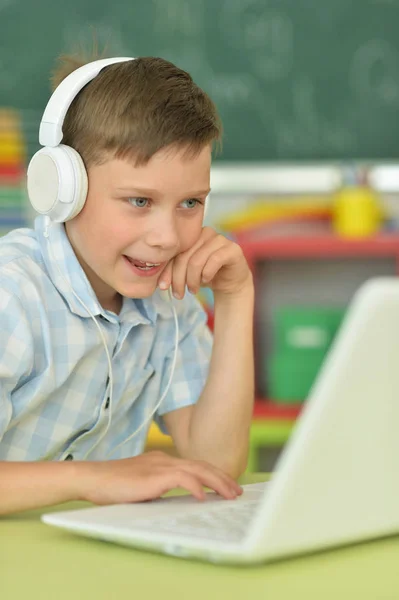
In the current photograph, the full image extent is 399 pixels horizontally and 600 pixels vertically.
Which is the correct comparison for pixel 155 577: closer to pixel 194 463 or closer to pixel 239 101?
pixel 194 463

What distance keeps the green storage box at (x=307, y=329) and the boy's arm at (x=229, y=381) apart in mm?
1452

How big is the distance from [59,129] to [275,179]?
73.5 inches

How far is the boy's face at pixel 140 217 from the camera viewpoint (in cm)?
115

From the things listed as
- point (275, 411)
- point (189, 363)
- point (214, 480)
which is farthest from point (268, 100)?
point (214, 480)

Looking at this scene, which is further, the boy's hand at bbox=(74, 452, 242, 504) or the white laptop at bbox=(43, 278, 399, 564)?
the boy's hand at bbox=(74, 452, 242, 504)

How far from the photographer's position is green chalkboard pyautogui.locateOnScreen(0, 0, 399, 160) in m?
2.95

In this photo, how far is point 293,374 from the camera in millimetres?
2824

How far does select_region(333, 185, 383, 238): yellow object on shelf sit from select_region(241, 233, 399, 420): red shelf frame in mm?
39

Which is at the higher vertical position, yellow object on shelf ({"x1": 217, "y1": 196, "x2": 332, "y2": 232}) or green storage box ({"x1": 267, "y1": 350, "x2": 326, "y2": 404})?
yellow object on shelf ({"x1": 217, "y1": 196, "x2": 332, "y2": 232})

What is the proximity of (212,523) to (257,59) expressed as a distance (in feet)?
7.97

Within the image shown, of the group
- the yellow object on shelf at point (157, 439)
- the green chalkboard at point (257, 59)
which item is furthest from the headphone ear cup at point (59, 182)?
the green chalkboard at point (257, 59)

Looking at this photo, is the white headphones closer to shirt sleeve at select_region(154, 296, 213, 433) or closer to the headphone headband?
the headphone headband

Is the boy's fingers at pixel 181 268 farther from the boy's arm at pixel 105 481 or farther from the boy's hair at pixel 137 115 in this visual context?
the boy's arm at pixel 105 481

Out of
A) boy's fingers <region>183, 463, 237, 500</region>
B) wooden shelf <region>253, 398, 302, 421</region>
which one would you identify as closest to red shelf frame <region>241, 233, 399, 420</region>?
wooden shelf <region>253, 398, 302, 421</region>
